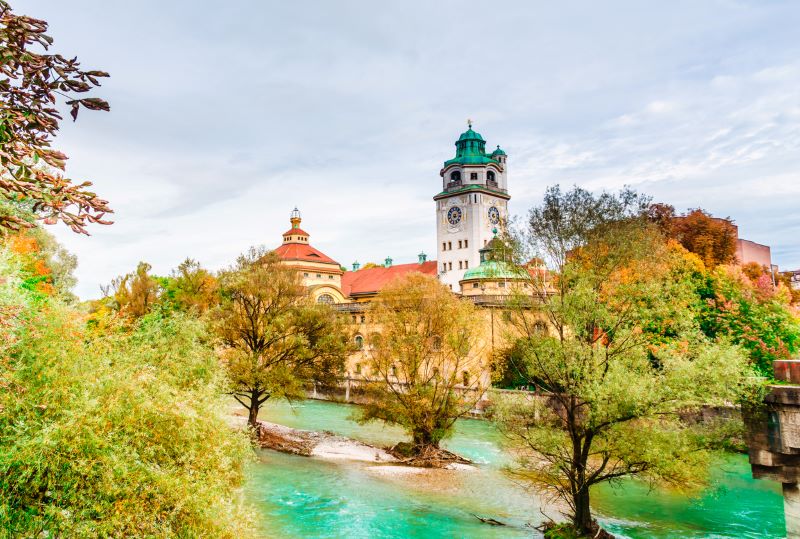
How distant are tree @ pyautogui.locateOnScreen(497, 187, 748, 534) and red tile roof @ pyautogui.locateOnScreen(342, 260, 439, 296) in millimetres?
45532

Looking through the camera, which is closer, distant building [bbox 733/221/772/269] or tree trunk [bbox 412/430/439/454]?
tree trunk [bbox 412/430/439/454]

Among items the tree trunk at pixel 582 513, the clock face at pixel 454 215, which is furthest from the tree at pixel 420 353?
the clock face at pixel 454 215

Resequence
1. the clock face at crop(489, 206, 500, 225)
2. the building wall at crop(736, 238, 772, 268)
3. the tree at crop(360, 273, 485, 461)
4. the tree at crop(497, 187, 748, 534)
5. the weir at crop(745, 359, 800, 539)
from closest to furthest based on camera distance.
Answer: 1. the weir at crop(745, 359, 800, 539)
2. the tree at crop(497, 187, 748, 534)
3. the tree at crop(360, 273, 485, 461)
4. the building wall at crop(736, 238, 772, 268)
5. the clock face at crop(489, 206, 500, 225)

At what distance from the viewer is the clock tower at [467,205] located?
216ft

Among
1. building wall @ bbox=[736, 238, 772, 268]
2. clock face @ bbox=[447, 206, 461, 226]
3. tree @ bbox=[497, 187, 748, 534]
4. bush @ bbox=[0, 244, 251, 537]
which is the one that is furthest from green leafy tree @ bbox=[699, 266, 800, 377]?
clock face @ bbox=[447, 206, 461, 226]

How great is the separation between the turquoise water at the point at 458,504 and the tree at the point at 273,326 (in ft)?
16.1

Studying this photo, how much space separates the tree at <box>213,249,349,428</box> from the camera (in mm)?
26375

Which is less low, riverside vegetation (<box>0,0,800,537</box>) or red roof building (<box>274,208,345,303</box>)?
red roof building (<box>274,208,345,303</box>)

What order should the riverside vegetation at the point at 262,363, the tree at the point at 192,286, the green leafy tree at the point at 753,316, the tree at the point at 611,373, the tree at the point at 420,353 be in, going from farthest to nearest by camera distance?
the tree at the point at 192,286
the green leafy tree at the point at 753,316
the tree at the point at 420,353
the tree at the point at 611,373
the riverside vegetation at the point at 262,363

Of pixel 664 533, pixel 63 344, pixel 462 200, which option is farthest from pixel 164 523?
pixel 462 200

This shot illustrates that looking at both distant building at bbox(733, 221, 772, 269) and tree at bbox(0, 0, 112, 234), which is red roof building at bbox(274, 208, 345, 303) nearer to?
distant building at bbox(733, 221, 772, 269)

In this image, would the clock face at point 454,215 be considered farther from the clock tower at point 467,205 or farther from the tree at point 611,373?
the tree at point 611,373

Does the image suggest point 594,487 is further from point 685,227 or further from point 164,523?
point 685,227

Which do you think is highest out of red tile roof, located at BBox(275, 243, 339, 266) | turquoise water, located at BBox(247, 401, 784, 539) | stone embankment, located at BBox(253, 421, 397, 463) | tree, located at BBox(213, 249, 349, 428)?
red tile roof, located at BBox(275, 243, 339, 266)
